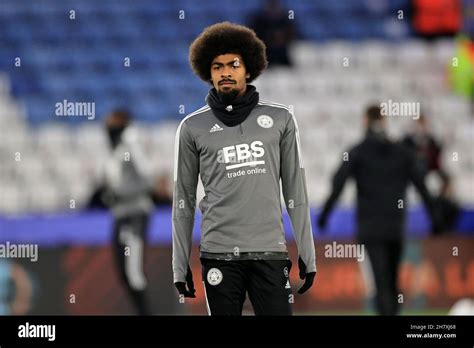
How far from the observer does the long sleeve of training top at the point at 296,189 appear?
4.36m

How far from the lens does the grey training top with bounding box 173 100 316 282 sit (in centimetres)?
428

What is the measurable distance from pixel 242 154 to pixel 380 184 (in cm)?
313

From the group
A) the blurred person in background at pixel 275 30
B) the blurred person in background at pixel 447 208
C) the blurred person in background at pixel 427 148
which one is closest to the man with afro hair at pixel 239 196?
the blurred person in background at pixel 447 208

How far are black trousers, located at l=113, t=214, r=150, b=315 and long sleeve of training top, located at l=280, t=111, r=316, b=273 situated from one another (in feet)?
12.3

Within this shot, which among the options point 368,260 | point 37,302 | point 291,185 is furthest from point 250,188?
point 37,302

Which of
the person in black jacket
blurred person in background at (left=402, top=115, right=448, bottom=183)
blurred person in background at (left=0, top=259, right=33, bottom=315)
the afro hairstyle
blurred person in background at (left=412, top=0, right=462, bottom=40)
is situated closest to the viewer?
the afro hairstyle

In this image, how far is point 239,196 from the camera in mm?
4285

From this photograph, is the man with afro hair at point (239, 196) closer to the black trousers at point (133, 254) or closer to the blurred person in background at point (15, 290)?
the black trousers at point (133, 254)

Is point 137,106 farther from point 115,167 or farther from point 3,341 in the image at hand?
point 3,341

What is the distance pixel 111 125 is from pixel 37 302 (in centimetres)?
154

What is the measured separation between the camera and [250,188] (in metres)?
4.28

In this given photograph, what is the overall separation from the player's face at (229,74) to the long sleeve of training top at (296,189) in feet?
0.84

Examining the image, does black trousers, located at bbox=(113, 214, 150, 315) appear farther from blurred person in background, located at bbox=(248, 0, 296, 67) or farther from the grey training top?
the grey training top

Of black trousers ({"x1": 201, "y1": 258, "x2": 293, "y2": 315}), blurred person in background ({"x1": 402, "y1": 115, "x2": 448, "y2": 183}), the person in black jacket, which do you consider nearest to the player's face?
black trousers ({"x1": 201, "y1": 258, "x2": 293, "y2": 315})
